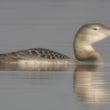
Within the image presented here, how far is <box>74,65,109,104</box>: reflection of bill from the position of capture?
1499 cm

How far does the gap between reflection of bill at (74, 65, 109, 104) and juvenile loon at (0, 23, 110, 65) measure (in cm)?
46

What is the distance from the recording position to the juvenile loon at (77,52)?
18484 millimetres

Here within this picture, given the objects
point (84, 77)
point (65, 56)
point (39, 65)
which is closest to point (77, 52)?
point (65, 56)

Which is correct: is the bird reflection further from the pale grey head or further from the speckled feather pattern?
the pale grey head

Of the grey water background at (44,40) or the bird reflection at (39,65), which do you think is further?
the bird reflection at (39,65)

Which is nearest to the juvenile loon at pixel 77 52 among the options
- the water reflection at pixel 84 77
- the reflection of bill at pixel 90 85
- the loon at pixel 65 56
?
the loon at pixel 65 56

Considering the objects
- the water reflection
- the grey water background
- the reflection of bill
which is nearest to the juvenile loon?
the water reflection

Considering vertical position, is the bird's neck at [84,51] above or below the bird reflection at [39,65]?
below

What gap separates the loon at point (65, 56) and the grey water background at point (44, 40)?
0.32 meters

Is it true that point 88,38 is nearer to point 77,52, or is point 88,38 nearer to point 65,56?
point 77,52

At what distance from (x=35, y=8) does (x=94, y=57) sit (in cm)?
1053

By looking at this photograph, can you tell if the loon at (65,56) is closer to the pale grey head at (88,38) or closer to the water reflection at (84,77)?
the pale grey head at (88,38)

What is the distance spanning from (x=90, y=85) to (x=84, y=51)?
3.63 meters

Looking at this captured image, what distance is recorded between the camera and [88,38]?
1969 centimetres
